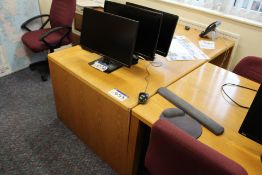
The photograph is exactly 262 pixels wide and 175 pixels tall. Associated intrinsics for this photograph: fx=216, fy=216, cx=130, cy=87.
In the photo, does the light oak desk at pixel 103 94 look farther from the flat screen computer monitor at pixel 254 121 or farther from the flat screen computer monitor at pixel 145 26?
the flat screen computer monitor at pixel 254 121

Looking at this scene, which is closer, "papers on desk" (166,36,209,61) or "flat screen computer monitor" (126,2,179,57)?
"flat screen computer monitor" (126,2,179,57)

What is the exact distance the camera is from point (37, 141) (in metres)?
1.97

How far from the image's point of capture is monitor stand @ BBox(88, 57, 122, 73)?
163 cm

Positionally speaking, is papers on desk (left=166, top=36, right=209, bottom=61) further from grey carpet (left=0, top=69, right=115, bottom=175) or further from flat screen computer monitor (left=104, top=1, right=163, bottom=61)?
grey carpet (left=0, top=69, right=115, bottom=175)

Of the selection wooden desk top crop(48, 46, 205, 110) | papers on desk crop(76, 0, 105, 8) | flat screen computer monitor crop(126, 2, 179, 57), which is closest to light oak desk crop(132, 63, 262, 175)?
wooden desk top crop(48, 46, 205, 110)

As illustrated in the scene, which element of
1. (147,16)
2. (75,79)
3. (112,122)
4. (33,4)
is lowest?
(112,122)

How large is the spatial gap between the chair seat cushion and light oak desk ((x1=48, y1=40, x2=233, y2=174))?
867 millimetres

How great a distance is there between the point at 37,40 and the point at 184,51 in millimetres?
1751

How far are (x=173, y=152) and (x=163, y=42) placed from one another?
96 centimetres

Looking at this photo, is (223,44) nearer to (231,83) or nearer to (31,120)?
(231,83)

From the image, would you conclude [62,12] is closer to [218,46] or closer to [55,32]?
[55,32]

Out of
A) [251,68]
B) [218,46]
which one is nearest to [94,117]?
[251,68]

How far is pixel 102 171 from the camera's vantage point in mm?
1760

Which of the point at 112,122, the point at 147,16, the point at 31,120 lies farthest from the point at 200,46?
the point at 31,120
